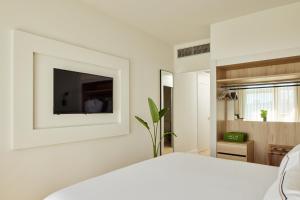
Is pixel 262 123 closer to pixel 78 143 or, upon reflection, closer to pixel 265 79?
pixel 265 79

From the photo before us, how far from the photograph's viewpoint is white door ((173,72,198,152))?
4.07 m

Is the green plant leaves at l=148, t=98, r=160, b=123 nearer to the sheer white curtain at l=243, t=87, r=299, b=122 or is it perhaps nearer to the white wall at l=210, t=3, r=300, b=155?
the white wall at l=210, t=3, r=300, b=155

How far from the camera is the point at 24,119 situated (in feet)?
6.15

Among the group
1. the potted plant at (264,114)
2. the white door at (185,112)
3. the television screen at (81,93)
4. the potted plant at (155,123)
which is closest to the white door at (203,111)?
the white door at (185,112)

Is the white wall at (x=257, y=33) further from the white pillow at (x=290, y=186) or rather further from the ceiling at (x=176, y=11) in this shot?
the white pillow at (x=290, y=186)

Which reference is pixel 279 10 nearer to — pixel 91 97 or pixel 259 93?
Result: pixel 259 93

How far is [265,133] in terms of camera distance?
2.92 m

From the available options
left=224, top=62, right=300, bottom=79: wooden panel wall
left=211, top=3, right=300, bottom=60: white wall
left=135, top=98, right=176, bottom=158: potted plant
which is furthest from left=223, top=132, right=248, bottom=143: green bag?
left=211, top=3, right=300, bottom=60: white wall

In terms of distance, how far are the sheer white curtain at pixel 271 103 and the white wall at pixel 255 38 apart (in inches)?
20.1

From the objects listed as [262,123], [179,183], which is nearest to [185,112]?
[262,123]

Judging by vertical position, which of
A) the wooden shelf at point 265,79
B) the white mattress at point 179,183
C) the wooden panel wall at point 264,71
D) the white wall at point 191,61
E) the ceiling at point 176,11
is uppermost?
the ceiling at point 176,11

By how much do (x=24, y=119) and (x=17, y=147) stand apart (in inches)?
10.0

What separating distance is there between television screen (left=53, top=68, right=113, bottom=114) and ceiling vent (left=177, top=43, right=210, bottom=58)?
5.71ft

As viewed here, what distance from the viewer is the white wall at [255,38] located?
97.0 inches
